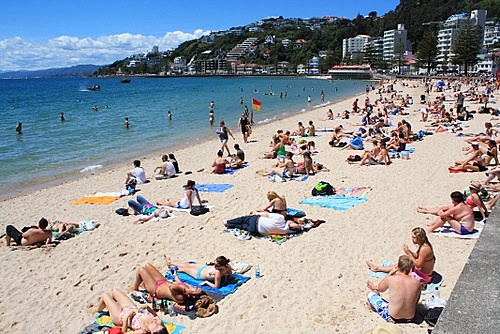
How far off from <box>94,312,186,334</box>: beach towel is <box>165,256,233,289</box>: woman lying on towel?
0.92 m

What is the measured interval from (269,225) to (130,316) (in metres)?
3.48

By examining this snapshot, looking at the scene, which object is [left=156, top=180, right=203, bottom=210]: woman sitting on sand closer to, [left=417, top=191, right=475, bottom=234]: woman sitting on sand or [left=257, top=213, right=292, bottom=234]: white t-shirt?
[left=257, top=213, right=292, bottom=234]: white t-shirt

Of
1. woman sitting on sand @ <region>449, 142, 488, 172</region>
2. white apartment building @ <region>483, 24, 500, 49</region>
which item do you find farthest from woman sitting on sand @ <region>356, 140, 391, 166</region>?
white apartment building @ <region>483, 24, 500, 49</region>

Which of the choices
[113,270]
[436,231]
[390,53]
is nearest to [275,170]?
[436,231]

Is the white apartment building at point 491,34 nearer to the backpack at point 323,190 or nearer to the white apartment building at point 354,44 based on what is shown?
the white apartment building at point 354,44

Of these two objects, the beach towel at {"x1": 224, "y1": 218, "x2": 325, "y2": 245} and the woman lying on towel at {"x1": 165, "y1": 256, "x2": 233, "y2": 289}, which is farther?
the beach towel at {"x1": 224, "y1": 218, "x2": 325, "y2": 245}

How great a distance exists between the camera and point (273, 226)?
7.59 metres

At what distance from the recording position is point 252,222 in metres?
7.75

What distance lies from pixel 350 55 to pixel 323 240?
514ft

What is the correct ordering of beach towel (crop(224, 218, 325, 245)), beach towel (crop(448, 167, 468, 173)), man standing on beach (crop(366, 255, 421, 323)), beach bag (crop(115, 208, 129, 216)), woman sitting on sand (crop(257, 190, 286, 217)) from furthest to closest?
beach towel (crop(448, 167, 468, 173)), beach bag (crop(115, 208, 129, 216)), woman sitting on sand (crop(257, 190, 286, 217)), beach towel (crop(224, 218, 325, 245)), man standing on beach (crop(366, 255, 421, 323))

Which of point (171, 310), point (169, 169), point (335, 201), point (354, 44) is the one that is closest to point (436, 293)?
point (171, 310)

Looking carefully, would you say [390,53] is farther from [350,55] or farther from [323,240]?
[323,240]

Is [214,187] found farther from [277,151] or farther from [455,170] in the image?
[455,170]

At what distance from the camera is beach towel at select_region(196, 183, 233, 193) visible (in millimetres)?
11164
